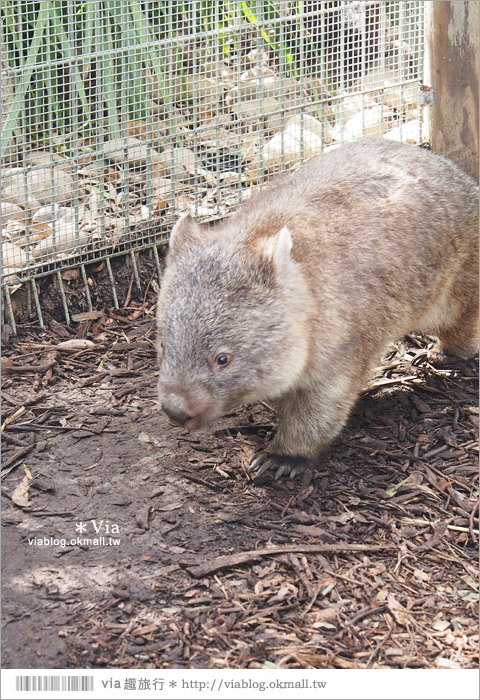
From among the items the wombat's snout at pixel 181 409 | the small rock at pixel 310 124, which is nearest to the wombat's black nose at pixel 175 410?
the wombat's snout at pixel 181 409

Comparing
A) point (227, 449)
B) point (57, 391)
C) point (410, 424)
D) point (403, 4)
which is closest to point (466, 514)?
point (410, 424)

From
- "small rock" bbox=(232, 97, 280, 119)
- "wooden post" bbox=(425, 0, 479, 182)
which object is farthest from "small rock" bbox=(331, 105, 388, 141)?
"small rock" bbox=(232, 97, 280, 119)

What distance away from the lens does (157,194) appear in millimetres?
6355

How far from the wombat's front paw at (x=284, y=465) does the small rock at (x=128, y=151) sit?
265 cm

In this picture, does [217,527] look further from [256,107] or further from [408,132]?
[408,132]

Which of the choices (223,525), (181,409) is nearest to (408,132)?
(181,409)

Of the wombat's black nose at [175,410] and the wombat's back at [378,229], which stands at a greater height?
the wombat's back at [378,229]

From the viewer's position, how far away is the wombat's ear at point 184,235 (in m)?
4.54

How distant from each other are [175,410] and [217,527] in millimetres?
671

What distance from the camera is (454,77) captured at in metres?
6.50

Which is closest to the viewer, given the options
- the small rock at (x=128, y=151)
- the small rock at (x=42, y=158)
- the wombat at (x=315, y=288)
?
the wombat at (x=315, y=288)

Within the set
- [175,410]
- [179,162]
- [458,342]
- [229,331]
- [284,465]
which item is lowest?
[284,465]

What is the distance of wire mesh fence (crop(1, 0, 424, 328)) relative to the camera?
19.0ft

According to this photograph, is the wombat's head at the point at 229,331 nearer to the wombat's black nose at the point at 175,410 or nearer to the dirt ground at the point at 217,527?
the wombat's black nose at the point at 175,410
